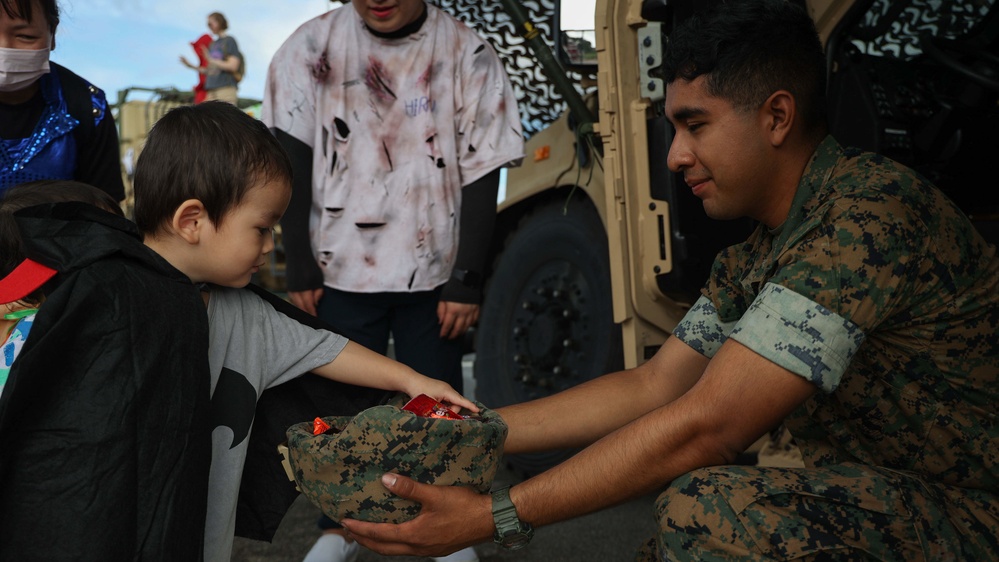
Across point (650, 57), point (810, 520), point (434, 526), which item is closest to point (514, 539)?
point (434, 526)

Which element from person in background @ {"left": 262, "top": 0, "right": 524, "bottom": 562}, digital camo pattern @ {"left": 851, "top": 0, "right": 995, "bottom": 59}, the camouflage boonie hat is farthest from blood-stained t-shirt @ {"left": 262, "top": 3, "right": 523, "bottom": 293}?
digital camo pattern @ {"left": 851, "top": 0, "right": 995, "bottom": 59}

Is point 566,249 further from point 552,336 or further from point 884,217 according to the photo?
point 884,217

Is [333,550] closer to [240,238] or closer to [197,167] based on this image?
[240,238]

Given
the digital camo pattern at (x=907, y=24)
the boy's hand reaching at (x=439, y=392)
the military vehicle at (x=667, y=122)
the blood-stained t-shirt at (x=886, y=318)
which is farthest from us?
the digital camo pattern at (x=907, y=24)

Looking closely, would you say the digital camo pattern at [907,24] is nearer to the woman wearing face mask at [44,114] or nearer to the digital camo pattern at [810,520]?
the digital camo pattern at [810,520]

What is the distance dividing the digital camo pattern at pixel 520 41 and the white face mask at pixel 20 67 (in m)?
1.58

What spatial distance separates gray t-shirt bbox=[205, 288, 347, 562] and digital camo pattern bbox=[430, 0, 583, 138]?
1737 mm

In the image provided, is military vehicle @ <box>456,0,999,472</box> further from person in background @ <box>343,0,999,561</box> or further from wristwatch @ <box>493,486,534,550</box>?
wristwatch @ <box>493,486,534,550</box>

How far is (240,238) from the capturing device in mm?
1788

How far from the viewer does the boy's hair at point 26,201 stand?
69.9 inches

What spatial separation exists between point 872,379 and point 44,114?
189 cm

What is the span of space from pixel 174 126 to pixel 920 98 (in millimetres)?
2275

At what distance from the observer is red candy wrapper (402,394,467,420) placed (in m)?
1.71

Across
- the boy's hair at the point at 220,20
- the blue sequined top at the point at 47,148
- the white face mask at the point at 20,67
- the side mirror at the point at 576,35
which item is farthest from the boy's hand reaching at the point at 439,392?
the boy's hair at the point at 220,20
